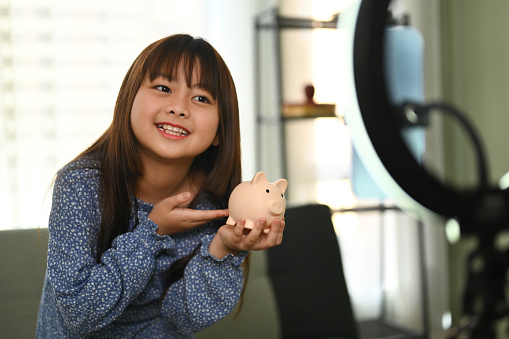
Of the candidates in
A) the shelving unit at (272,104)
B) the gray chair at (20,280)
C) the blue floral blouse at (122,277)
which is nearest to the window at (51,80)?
the shelving unit at (272,104)

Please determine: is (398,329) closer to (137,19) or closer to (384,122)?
(137,19)

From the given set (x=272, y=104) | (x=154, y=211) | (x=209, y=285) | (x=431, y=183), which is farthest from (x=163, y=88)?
(x=272, y=104)

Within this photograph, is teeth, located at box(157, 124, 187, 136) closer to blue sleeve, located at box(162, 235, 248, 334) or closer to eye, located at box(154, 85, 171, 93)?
A: eye, located at box(154, 85, 171, 93)

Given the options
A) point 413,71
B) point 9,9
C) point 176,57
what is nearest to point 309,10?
point 9,9

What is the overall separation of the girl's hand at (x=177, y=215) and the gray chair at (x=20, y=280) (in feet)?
1.42

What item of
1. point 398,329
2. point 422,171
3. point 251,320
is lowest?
point 398,329

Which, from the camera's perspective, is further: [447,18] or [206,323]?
[447,18]

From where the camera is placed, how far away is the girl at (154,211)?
30.3 inches

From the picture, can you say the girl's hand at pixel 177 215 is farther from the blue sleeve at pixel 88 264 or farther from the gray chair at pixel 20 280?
the gray chair at pixel 20 280

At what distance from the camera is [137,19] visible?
2436 mm

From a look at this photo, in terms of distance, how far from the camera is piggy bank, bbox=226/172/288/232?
0.71 metres

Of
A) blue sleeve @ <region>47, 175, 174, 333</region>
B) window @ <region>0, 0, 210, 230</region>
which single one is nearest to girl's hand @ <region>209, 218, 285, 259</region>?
blue sleeve @ <region>47, 175, 174, 333</region>

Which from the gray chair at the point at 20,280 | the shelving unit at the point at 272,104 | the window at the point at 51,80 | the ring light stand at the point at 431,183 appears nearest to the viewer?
the ring light stand at the point at 431,183

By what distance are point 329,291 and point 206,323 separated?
72 cm
